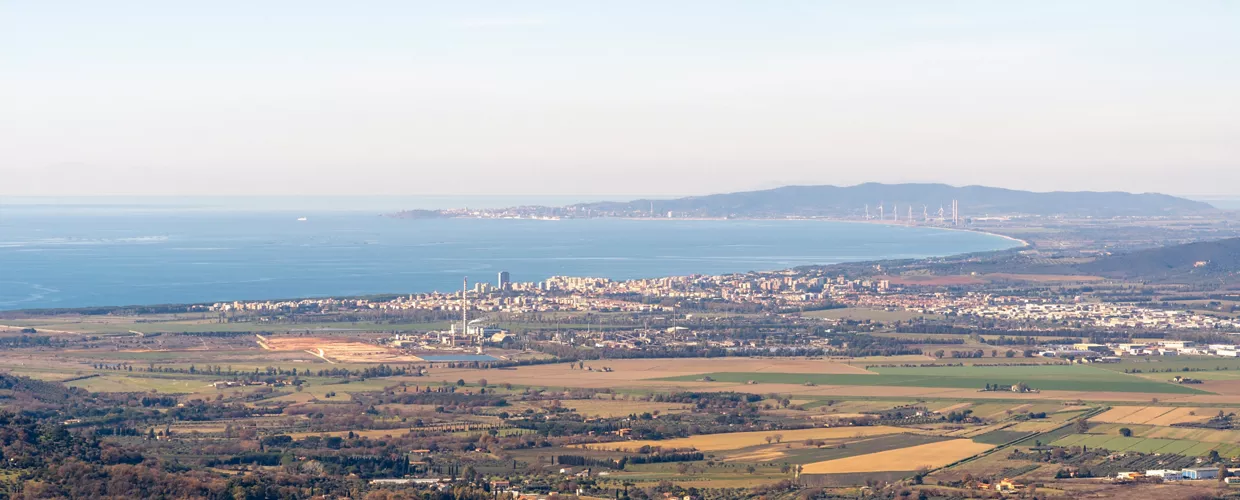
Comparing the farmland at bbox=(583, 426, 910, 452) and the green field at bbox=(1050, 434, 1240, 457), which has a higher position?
the farmland at bbox=(583, 426, 910, 452)

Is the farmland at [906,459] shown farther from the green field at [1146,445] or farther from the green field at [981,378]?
the green field at [981,378]

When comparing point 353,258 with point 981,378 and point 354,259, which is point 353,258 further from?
point 981,378

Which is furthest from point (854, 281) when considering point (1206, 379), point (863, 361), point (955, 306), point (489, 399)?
point (489, 399)

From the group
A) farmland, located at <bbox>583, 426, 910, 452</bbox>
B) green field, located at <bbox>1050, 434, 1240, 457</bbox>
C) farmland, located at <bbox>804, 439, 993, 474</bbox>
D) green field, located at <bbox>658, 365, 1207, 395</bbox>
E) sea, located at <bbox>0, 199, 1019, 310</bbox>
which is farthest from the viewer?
sea, located at <bbox>0, 199, 1019, 310</bbox>

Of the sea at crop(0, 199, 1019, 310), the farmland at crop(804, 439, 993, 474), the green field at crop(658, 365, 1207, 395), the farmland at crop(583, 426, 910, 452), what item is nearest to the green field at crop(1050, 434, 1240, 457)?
the farmland at crop(804, 439, 993, 474)

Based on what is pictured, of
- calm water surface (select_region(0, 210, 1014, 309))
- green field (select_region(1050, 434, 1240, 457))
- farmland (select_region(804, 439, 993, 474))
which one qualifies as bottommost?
green field (select_region(1050, 434, 1240, 457))

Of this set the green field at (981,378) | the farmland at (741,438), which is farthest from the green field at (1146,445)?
the green field at (981,378)

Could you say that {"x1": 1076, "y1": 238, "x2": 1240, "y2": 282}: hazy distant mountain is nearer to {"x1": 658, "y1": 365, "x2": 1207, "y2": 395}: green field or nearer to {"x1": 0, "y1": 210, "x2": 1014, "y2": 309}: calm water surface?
{"x1": 0, "y1": 210, "x2": 1014, "y2": 309}: calm water surface
